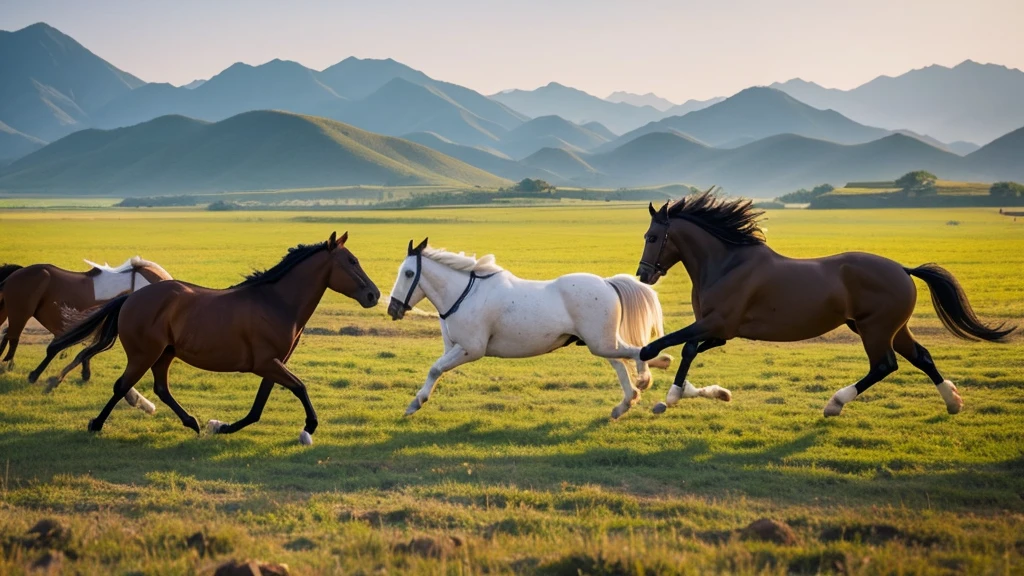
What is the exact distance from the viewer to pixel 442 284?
446 inches

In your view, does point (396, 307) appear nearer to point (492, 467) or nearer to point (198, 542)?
point (492, 467)

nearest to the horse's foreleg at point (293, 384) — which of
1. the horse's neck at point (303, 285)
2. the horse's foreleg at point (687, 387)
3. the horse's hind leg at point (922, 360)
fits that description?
the horse's neck at point (303, 285)

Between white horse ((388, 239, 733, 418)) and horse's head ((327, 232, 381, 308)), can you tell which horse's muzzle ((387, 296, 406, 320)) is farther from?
horse's head ((327, 232, 381, 308))

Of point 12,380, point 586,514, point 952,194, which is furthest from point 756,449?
point 952,194

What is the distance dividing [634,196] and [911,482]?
17923 centimetres

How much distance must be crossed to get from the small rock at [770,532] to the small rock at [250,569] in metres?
3.33

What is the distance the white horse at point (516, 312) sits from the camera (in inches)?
437

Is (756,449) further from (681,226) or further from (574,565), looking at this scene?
(574,565)

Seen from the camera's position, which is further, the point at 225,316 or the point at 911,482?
the point at 225,316

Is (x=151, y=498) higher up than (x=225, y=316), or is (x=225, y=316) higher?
(x=225, y=316)

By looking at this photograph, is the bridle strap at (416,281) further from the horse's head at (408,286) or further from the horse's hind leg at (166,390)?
the horse's hind leg at (166,390)

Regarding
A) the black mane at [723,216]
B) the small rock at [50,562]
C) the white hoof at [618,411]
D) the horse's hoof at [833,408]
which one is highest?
the black mane at [723,216]

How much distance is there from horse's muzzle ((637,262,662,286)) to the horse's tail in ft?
0.72

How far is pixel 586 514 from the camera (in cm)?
734
